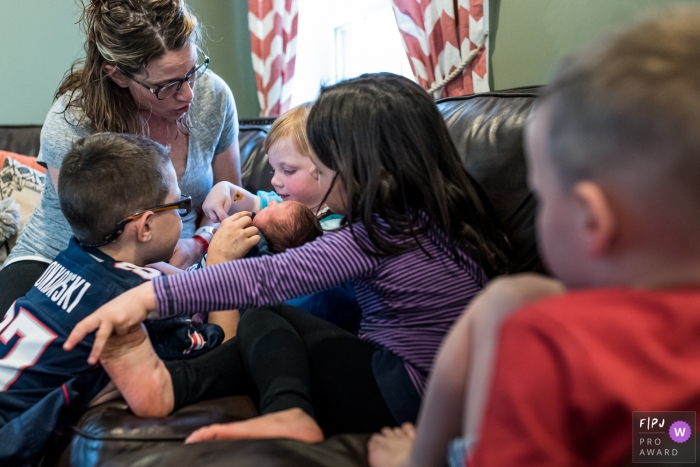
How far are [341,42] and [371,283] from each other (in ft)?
8.00

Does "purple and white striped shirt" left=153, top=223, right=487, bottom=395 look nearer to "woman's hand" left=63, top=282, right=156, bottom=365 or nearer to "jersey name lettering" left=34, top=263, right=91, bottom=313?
"woman's hand" left=63, top=282, right=156, bottom=365

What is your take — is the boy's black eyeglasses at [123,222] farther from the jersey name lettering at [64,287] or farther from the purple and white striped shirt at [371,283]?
the purple and white striped shirt at [371,283]

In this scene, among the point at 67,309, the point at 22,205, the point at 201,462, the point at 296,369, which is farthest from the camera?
the point at 22,205

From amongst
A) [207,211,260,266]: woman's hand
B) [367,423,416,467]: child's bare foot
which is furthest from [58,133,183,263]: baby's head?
[367,423,416,467]: child's bare foot

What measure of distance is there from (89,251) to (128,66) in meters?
0.58

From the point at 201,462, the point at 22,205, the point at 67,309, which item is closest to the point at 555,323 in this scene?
the point at 201,462

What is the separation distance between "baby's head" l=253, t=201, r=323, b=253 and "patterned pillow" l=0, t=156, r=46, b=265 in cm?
124

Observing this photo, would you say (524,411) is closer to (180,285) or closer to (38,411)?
(180,285)

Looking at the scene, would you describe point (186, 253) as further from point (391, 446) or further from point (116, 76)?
point (391, 446)

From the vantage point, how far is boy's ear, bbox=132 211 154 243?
4.47ft

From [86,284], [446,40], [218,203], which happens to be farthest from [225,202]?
[446,40]

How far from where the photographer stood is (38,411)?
46.7 inches

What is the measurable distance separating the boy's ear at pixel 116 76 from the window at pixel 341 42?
1462 mm

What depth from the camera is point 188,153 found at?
196 cm
